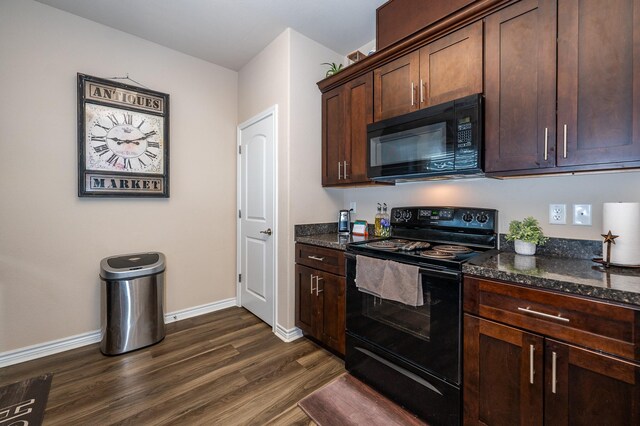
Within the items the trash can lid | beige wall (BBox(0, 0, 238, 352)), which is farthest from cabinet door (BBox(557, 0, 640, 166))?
beige wall (BBox(0, 0, 238, 352))

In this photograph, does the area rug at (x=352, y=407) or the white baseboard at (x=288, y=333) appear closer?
the area rug at (x=352, y=407)

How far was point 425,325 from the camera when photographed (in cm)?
150

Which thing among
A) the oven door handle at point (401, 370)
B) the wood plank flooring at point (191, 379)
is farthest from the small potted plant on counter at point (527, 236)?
the wood plank flooring at point (191, 379)

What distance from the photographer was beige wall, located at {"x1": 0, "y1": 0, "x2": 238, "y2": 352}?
2.09m

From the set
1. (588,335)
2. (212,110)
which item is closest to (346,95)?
Result: (212,110)

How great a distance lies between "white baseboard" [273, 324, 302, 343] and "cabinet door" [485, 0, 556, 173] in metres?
2.04

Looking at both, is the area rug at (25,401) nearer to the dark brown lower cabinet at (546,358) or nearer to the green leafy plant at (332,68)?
the dark brown lower cabinet at (546,358)

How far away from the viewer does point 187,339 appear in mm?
2490

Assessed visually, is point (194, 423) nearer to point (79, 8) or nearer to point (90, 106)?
point (90, 106)

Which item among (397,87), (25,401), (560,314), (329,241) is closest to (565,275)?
(560,314)

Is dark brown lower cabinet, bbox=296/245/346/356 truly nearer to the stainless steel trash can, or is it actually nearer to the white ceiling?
the stainless steel trash can

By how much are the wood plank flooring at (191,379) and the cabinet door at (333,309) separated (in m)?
0.18

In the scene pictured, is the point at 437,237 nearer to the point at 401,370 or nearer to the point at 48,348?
the point at 401,370

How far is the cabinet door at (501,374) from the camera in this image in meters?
1.13
